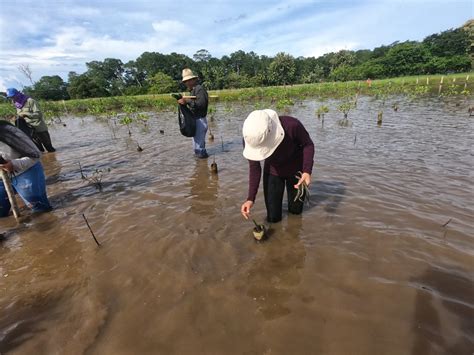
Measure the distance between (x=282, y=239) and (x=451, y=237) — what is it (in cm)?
209

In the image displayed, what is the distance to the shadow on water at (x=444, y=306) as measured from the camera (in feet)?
6.50

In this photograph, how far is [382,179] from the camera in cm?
524

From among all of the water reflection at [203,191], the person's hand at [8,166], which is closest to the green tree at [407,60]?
the water reflection at [203,191]

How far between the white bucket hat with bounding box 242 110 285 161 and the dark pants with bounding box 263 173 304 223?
2.30ft

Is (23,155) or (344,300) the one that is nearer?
(344,300)

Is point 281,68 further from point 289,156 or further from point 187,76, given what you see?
point 289,156

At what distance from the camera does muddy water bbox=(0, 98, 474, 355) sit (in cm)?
219

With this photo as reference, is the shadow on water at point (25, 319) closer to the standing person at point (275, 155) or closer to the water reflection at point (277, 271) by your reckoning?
the water reflection at point (277, 271)

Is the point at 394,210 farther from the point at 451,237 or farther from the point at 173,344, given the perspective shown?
the point at 173,344

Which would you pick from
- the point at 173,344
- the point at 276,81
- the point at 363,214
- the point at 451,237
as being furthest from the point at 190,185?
the point at 276,81

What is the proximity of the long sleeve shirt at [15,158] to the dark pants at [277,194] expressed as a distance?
12.6ft

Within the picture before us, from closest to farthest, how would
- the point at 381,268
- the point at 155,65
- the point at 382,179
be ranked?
the point at 381,268, the point at 382,179, the point at 155,65

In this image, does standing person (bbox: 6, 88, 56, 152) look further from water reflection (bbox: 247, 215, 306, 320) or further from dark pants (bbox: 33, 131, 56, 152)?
water reflection (bbox: 247, 215, 306, 320)

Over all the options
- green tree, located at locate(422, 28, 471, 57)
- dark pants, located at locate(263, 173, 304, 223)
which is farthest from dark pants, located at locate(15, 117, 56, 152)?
green tree, located at locate(422, 28, 471, 57)
